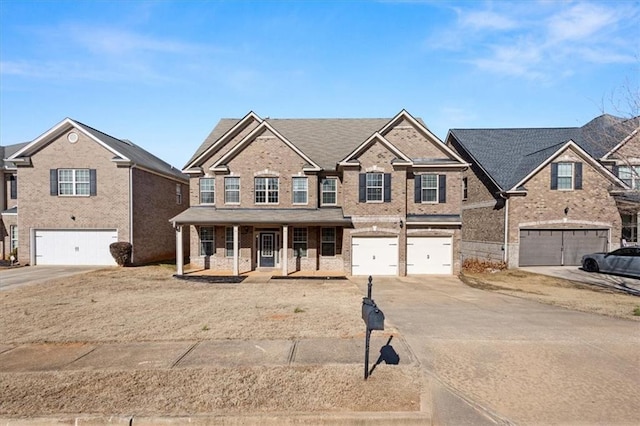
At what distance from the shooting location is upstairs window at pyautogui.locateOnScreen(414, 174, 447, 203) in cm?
1916

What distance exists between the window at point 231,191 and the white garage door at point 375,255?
7.20 m

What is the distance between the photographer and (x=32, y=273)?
1812cm

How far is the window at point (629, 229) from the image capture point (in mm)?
21703

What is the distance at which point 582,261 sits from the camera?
20.2 metres

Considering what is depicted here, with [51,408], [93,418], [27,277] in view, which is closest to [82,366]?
[51,408]

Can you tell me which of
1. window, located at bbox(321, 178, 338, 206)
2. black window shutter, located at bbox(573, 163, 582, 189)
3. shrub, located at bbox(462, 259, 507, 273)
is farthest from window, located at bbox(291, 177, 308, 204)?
black window shutter, located at bbox(573, 163, 582, 189)

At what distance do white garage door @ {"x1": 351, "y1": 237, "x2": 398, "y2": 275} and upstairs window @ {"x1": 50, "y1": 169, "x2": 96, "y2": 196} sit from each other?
55.0ft

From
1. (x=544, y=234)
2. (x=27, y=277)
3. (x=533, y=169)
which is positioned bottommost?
(x=27, y=277)

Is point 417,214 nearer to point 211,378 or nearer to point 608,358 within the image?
point 608,358

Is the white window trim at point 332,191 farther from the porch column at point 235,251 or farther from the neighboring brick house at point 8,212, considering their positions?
the neighboring brick house at point 8,212

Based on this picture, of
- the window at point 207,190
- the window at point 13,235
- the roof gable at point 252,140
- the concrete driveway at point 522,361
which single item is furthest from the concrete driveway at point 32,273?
the concrete driveway at point 522,361

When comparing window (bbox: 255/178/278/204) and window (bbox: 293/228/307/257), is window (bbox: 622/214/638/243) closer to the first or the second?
window (bbox: 293/228/307/257)

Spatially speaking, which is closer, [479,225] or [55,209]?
[55,209]

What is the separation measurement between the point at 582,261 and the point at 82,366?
80.6 ft
